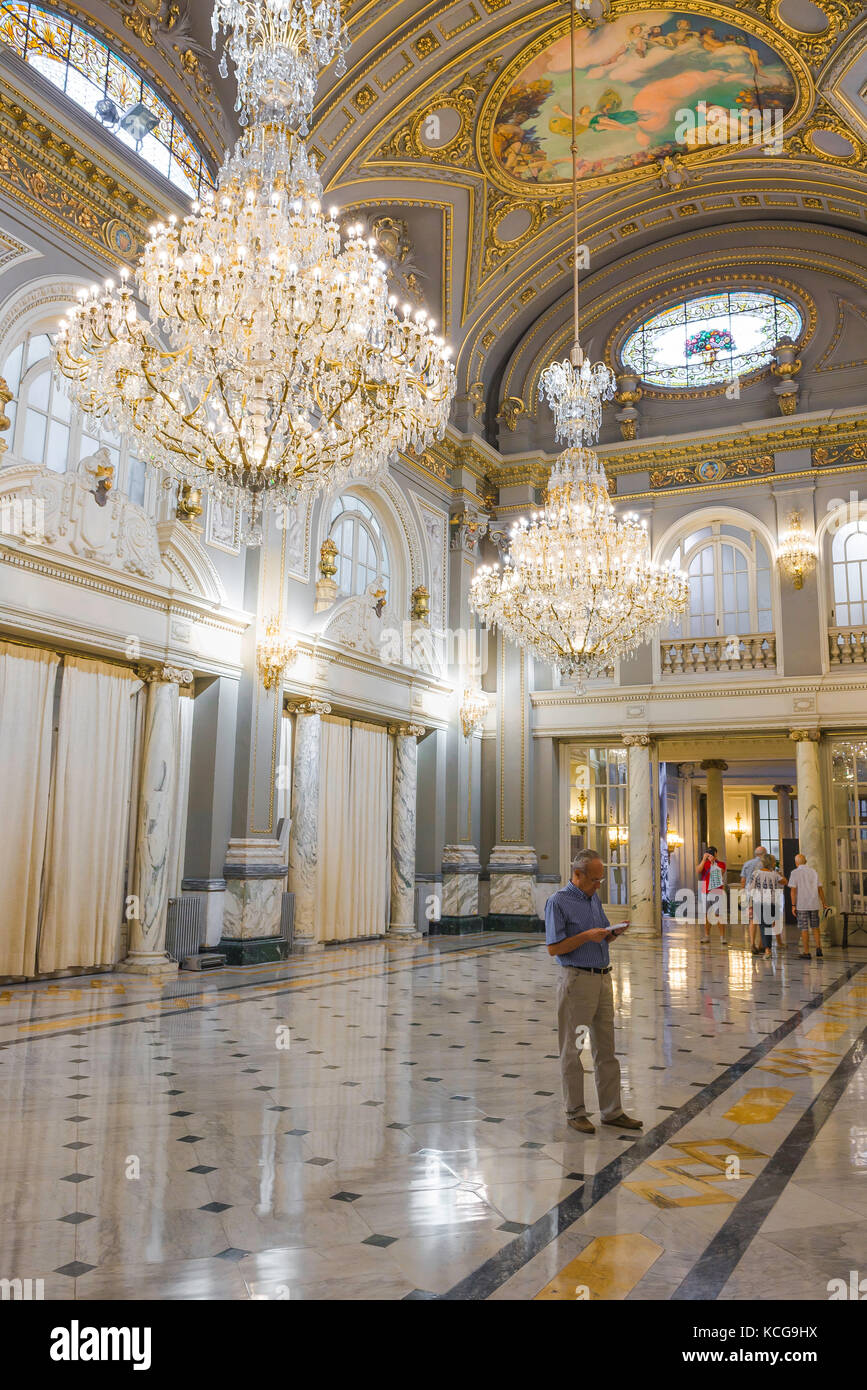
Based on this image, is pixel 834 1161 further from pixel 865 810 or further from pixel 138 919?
pixel 865 810

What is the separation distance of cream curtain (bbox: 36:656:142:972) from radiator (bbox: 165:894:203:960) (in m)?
0.55

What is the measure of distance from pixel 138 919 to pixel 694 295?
1305 centimetres

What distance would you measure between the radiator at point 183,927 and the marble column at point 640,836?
732 centimetres

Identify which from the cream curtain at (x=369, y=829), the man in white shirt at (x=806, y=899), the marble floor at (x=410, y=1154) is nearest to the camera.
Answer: the marble floor at (x=410, y=1154)

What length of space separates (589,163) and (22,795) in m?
10.8

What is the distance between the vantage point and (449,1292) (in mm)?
2746

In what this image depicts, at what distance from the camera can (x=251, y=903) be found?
9992mm

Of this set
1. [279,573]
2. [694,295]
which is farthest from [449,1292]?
[694,295]

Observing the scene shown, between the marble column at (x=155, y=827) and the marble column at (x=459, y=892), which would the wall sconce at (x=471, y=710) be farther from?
the marble column at (x=155, y=827)

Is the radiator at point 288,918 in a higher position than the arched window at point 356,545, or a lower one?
lower

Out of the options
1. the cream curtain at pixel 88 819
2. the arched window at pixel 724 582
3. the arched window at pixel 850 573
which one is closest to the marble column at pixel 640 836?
the arched window at pixel 724 582

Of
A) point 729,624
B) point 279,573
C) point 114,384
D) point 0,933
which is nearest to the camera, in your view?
Result: point 114,384

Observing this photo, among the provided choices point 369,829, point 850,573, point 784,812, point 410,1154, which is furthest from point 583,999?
point 784,812

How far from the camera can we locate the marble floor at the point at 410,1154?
9.52ft
